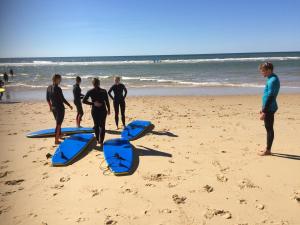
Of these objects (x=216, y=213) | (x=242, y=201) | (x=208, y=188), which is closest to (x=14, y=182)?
(x=208, y=188)

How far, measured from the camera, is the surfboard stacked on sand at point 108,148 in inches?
207

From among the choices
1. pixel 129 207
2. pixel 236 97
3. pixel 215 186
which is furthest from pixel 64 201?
pixel 236 97

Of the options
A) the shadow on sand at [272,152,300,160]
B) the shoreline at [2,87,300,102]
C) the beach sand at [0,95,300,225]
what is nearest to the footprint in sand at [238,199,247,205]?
the beach sand at [0,95,300,225]

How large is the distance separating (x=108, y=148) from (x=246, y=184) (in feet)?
9.46

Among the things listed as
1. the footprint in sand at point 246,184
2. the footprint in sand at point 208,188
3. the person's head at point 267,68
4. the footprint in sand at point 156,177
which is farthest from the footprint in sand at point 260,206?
the person's head at point 267,68

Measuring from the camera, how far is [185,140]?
22.8 feet

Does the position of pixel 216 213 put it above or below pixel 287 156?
below

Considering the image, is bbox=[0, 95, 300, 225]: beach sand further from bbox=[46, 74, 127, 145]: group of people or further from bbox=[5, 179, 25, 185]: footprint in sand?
bbox=[46, 74, 127, 145]: group of people

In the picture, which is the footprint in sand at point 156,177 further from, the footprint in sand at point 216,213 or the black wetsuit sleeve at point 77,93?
the black wetsuit sleeve at point 77,93

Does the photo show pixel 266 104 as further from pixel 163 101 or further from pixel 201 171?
pixel 163 101

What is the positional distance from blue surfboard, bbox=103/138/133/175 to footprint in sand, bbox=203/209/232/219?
1737 mm

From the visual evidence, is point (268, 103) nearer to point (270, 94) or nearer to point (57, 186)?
point (270, 94)

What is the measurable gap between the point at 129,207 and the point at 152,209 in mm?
320

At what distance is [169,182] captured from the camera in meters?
4.60
